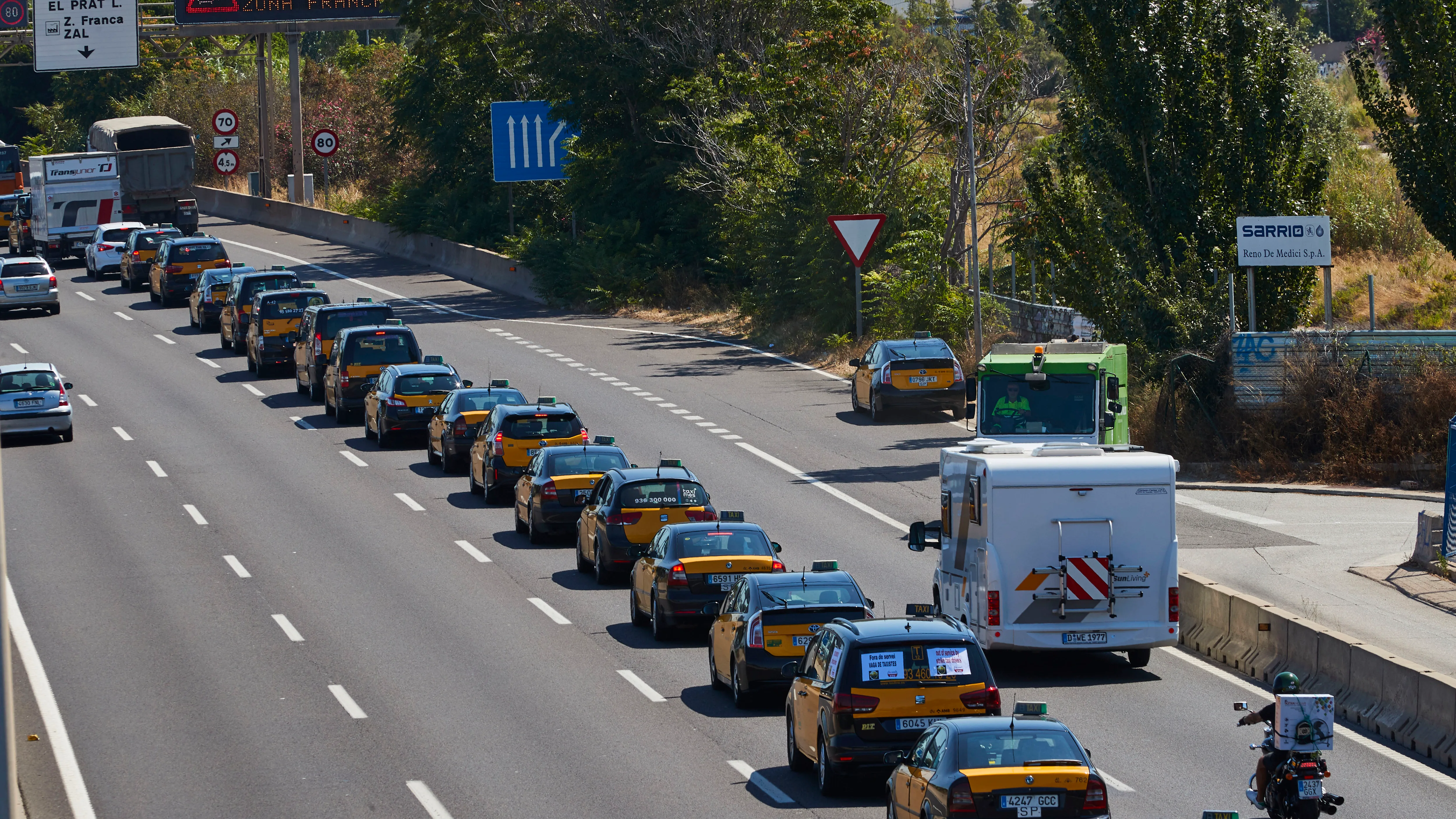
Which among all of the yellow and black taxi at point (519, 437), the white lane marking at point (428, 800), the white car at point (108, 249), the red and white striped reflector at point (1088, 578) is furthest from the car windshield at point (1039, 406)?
the white car at point (108, 249)

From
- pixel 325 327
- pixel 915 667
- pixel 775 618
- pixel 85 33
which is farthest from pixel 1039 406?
pixel 85 33

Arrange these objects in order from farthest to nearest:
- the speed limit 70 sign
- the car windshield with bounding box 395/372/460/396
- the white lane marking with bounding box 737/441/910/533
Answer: the speed limit 70 sign → the car windshield with bounding box 395/372/460/396 → the white lane marking with bounding box 737/441/910/533

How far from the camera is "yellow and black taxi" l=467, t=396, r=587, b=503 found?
1223 inches

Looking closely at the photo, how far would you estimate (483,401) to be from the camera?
110 feet

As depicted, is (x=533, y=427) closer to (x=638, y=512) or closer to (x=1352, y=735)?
(x=638, y=512)

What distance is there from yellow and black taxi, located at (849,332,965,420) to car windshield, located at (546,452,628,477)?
971cm

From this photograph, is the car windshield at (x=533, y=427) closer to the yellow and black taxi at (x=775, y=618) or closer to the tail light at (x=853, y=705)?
the yellow and black taxi at (x=775, y=618)

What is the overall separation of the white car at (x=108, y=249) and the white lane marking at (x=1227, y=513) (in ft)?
130

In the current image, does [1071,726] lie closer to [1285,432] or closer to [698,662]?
[698,662]

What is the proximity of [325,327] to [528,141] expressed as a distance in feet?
57.8

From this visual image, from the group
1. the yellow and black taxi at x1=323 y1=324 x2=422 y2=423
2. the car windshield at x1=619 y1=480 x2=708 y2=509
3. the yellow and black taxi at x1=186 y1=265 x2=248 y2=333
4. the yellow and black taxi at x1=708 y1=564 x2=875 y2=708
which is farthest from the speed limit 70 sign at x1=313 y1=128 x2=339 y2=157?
the yellow and black taxi at x1=708 y1=564 x2=875 y2=708

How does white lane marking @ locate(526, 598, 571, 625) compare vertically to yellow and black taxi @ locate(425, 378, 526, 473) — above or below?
below

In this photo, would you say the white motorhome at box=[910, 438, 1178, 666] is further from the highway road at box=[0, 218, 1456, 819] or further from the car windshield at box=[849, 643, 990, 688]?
the car windshield at box=[849, 643, 990, 688]

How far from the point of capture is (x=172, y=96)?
90.9m
